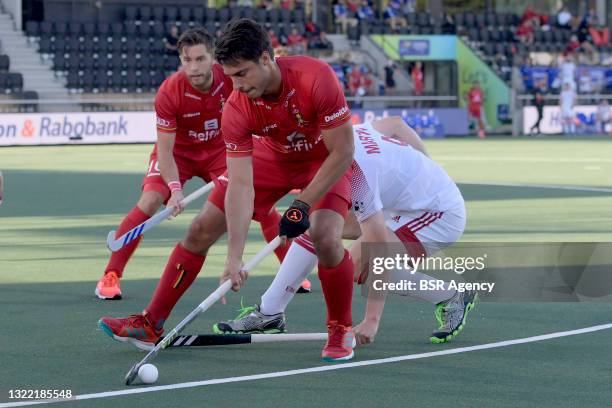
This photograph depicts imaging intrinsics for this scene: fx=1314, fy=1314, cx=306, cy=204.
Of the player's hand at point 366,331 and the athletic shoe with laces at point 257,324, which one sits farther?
the athletic shoe with laces at point 257,324

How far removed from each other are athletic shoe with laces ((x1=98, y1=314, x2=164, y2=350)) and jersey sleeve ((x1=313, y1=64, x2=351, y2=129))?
4.82 feet

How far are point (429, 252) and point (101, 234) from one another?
19.8 ft

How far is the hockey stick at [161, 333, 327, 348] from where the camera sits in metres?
6.87

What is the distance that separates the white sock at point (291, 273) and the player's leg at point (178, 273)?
0.43 m

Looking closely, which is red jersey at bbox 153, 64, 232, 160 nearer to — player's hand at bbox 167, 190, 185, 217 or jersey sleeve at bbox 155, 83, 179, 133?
jersey sleeve at bbox 155, 83, 179, 133

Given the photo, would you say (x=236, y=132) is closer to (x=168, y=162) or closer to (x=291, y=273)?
(x=291, y=273)

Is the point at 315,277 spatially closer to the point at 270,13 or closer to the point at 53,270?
the point at 53,270

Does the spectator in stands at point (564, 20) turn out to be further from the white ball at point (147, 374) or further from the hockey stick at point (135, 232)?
the white ball at point (147, 374)

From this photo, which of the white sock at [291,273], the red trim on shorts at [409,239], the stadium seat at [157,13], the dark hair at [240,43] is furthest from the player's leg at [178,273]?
the stadium seat at [157,13]

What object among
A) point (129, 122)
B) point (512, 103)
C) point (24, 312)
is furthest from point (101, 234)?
point (512, 103)

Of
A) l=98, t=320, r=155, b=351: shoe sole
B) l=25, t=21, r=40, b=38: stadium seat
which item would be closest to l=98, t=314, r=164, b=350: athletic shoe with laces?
l=98, t=320, r=155, b=351: shoe sole

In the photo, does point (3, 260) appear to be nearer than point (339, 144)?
No

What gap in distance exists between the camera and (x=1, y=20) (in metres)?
35.7

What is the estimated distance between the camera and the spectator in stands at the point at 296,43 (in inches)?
1427
